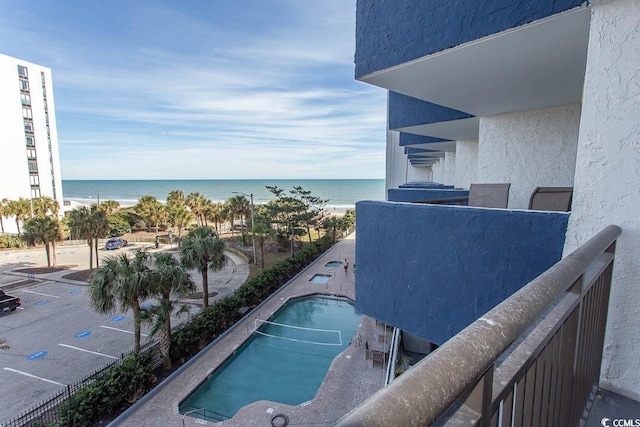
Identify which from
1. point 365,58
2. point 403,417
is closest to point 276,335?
point 365,58

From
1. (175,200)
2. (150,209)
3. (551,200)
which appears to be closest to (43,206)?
(150,209)

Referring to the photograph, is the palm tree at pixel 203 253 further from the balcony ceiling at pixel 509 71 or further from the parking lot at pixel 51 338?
the balcony ceiling at pixel 509 71

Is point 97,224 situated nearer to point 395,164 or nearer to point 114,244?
point 114,244

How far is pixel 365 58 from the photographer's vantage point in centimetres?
439

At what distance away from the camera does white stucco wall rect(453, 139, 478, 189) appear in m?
11.0

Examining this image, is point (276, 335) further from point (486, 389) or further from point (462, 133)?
point (486, 389)

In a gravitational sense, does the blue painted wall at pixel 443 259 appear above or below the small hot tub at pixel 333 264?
above

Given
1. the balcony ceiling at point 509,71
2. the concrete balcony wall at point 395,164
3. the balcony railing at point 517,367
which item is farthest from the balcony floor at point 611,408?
the concrete balcony wall at point 395,164

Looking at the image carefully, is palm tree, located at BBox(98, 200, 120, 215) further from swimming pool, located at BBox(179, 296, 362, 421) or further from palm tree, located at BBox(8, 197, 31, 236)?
swimming pool, located at BBox(179, 296, 362, 421)

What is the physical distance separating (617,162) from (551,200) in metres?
2.49

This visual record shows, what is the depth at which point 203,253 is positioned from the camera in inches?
617

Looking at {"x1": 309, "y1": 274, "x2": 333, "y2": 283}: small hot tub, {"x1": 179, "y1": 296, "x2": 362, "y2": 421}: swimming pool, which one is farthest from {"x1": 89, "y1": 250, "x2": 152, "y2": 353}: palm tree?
{"x1": 309, "y1": 274, "x2": 333, "y2": 283}: small hot tub

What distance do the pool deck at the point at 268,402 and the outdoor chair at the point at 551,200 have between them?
22.5 ft

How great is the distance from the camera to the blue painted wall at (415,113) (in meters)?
7.32
